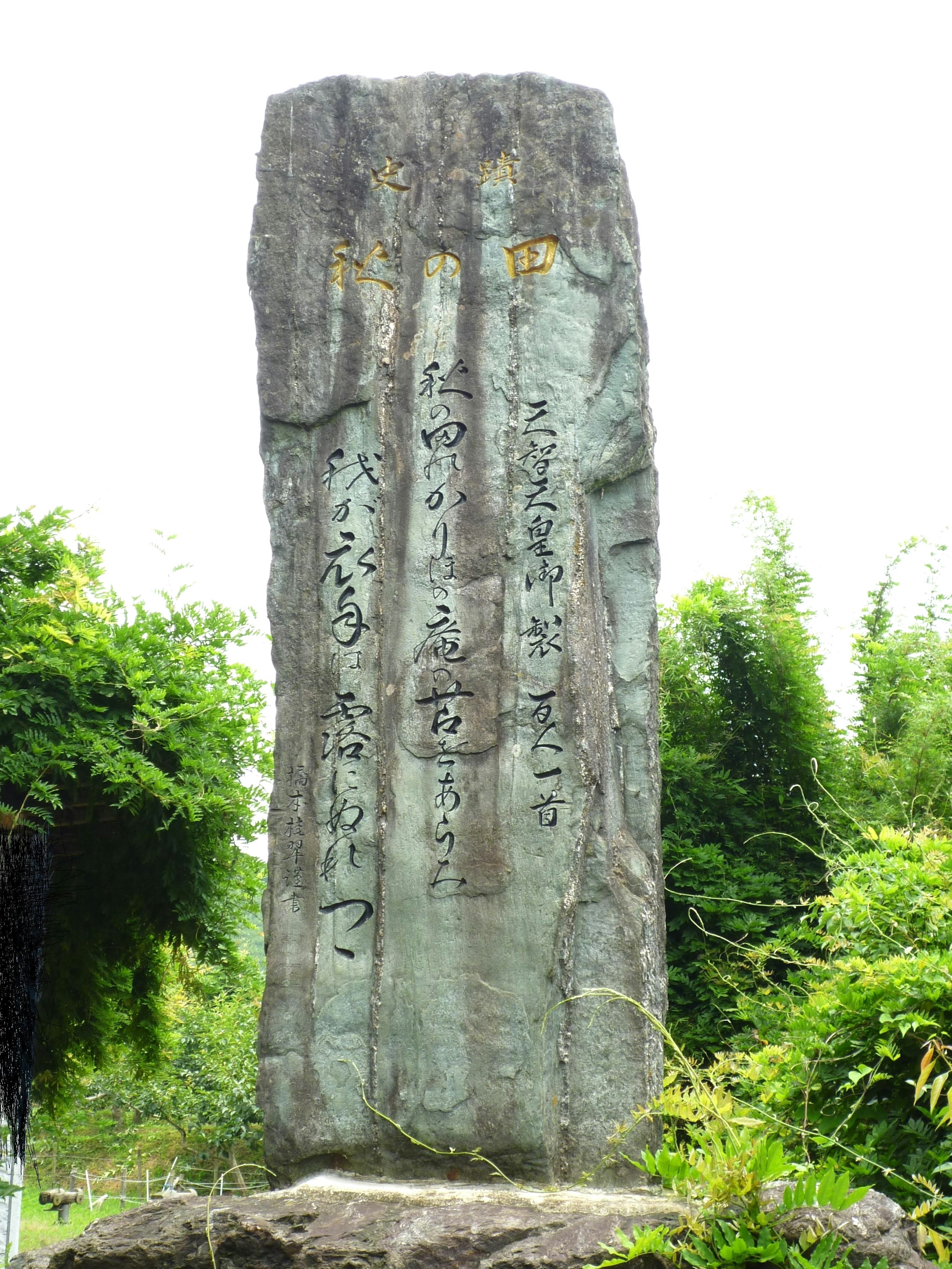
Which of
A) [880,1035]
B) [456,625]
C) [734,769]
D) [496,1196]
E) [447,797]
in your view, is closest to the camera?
[496,1196]

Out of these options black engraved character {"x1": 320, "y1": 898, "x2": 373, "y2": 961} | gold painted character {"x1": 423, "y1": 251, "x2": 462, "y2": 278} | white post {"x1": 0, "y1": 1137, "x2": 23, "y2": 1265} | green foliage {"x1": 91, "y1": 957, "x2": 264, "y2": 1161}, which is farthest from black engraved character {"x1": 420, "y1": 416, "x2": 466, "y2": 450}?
green foliage {"x1": 91, "y1": 957, "x2": 264, "y2": 1161}

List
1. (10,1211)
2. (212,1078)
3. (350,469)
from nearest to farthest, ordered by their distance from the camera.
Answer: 1. (350,469)
2. (10,1211)
3. (212,1078)

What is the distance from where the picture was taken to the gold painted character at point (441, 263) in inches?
152

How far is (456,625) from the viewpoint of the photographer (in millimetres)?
3600

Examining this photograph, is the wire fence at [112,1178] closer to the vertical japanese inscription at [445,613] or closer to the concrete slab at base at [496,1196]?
the concrete slab at base at [496,1196]

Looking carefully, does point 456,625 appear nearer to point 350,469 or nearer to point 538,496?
point 538,496

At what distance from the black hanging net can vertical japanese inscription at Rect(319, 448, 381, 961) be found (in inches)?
70.8

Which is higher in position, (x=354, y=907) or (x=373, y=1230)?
(x=354, y=907)

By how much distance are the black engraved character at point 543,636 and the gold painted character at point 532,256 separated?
113 centimetres

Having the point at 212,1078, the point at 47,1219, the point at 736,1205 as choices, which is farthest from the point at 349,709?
the point at 47,1219

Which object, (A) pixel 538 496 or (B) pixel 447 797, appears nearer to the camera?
(B) pixel 447 797

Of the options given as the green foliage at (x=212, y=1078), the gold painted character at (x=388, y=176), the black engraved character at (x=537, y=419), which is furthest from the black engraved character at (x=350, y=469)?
the green foliage at (x=212, y=1078)

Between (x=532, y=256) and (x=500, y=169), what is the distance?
342 millimetres

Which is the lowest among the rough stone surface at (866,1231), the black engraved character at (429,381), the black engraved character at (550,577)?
the rough stone surface at (866,1231)
